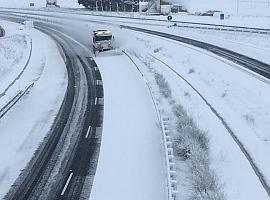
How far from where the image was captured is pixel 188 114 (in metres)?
25.7

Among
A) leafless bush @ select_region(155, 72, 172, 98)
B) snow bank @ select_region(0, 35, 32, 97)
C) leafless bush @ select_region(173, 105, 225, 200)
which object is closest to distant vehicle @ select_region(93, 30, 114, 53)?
snow bank @ select_region(0, 35, 32, 97)

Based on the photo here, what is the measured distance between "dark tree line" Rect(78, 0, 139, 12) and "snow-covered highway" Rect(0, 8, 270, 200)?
49925mm

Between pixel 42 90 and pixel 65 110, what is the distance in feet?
21.3

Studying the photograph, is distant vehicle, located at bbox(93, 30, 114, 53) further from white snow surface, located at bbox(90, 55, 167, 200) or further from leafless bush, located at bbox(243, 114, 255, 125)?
leafless bush, located at bbox(243, 114, 255, 125)

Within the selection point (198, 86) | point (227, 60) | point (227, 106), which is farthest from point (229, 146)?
point (227, 60)

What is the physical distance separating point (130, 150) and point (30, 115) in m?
8.47

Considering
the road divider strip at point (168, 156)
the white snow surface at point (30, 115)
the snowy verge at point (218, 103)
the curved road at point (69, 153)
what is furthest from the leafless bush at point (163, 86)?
the white snow surface at point (30, 115)

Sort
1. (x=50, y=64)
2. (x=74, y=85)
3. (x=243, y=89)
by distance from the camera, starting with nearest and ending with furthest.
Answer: (x=243, y=89) < (x=74, y=85) < (x=50, y=64)

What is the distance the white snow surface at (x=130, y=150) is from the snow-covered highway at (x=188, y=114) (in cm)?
4

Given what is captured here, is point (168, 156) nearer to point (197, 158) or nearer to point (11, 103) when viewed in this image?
point (197, 158)

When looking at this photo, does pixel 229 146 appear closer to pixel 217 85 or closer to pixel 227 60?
pixel 217 85

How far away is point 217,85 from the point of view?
108ft

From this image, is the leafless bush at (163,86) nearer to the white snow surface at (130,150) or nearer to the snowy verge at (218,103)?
the snowy verge at (218,103)

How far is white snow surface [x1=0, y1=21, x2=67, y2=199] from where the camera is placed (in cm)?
2017
